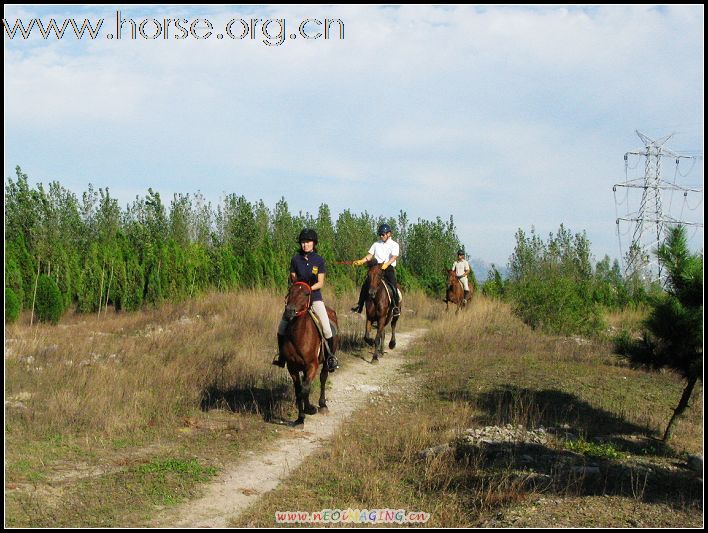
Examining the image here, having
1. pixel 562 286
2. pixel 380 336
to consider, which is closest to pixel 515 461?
pixel 380 336

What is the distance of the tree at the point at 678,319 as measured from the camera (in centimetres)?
809

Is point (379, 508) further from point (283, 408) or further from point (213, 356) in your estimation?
point (213, 356)

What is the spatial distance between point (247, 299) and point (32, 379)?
399 inches

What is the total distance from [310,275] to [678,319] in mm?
5224

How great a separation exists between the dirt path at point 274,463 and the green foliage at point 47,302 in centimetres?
1389

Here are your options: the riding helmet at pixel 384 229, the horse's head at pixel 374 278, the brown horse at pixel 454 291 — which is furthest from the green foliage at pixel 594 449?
the brown horse at pixel 454 291

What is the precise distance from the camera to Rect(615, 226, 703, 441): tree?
8.09 meters

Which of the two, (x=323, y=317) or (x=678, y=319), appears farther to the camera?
(x=323, y=317)

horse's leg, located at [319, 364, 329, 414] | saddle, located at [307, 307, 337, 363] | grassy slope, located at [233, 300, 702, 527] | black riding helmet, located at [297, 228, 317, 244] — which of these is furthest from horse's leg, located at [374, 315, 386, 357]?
black riding helmet, located at [297, 228, 317, 244]

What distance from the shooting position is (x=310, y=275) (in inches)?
391

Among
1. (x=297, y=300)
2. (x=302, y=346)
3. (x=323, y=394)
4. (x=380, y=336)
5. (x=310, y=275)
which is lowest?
(x=323, y=394)

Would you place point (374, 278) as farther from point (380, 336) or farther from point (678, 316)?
point (678, 316)

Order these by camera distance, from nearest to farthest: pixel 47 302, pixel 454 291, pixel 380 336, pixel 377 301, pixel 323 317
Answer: pixel 323 317, pixel 377 301, pixel 380 336, pixel 47 302, pixel 454 291

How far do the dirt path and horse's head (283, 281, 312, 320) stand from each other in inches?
73.1
